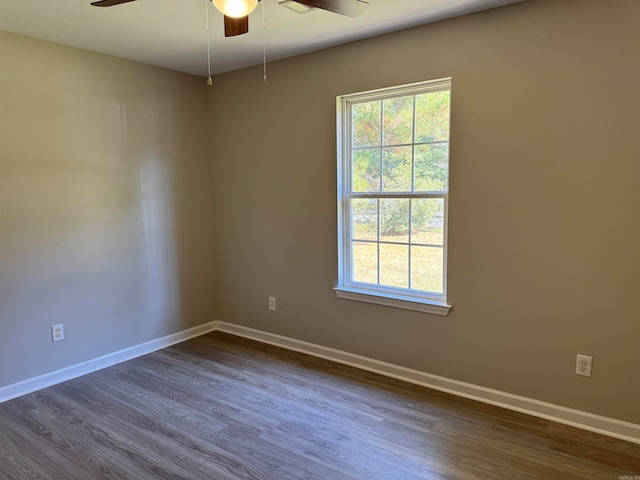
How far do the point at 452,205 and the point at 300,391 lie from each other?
5.19 feet

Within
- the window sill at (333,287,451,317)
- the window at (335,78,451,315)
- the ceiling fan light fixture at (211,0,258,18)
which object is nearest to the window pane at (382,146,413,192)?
the window at (335,78,451,315)

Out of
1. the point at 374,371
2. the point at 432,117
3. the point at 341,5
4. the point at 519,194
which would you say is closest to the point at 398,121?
the point at 432,117

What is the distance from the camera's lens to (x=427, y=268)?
2869 mm

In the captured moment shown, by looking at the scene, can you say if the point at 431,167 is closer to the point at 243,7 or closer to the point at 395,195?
the point at 395,195

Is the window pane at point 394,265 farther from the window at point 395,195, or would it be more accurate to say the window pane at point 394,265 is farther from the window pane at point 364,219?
the window pane at point 364,219

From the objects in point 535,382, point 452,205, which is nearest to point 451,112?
point 452,205

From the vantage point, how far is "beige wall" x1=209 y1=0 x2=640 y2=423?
7.09 feet

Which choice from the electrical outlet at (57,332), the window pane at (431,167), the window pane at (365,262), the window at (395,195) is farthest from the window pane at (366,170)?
the electrical outlet at (57,332)

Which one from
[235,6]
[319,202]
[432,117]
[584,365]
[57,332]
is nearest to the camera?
[235,6]

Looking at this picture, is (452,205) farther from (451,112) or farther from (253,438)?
(253,438)

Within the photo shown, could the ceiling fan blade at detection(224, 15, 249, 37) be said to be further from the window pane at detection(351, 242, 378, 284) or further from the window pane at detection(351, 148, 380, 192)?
the window pane at detection(351, 242, 378, 284)

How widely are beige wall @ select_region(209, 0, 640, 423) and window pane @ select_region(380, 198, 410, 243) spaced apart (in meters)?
0.35

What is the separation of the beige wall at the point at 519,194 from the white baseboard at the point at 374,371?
0.06 m

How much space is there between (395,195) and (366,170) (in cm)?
31
